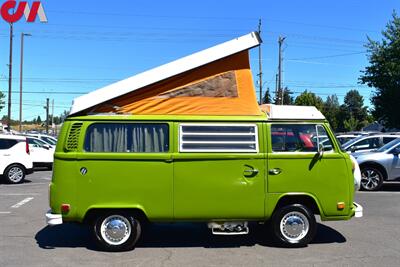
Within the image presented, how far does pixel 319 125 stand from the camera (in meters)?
7.18

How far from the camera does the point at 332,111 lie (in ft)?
404

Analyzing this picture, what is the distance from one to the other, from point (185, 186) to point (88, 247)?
173cm

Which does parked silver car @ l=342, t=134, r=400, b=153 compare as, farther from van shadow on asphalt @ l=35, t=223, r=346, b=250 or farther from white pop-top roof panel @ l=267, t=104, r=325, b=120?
white pop-top roof panel @ l=267, t=104, r=325, b=120

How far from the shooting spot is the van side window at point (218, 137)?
273 inches

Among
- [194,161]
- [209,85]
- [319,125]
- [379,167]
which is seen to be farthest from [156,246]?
[379,167]

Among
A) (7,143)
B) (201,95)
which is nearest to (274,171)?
(201,95)

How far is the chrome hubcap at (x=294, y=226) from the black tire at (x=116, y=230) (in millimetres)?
2145

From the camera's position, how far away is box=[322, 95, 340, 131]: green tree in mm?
111762

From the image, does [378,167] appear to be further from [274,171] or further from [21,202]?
[21,202]

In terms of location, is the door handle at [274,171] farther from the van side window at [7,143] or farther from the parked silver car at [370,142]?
the van side window at [7,143]

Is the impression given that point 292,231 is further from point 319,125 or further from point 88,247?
point 88,247

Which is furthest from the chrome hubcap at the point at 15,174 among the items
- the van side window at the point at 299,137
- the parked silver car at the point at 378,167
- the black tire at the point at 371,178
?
the van side window at the point at 299,137

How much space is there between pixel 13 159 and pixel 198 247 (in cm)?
1066

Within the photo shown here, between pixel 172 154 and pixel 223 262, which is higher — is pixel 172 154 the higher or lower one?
the higher one
